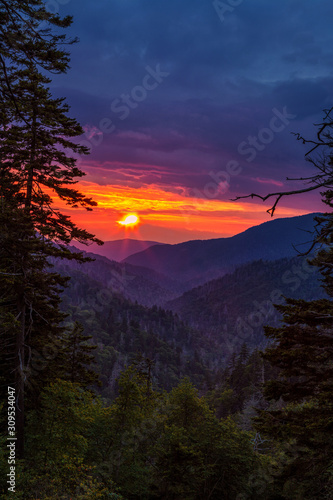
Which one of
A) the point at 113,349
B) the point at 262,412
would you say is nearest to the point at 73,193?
the point at 262,412

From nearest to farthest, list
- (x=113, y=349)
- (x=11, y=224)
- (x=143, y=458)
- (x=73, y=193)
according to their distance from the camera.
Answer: (x=11, y=224) → (x=73, y=193) → (x=143, y=458) → (x=113, y=349)

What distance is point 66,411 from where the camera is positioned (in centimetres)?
1573

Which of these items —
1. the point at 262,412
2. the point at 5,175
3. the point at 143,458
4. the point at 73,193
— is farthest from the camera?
the point at 143,458

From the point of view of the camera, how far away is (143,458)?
23.1 m

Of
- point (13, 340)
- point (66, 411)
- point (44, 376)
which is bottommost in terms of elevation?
point (66, 411)

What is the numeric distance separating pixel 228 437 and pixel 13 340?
1470 cm

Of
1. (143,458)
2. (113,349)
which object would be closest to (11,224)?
(143,458)

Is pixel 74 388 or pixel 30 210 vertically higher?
pixel 30 210

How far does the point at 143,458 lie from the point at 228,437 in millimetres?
7057

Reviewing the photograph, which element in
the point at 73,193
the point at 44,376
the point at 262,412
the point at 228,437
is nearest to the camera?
the point at 262,412

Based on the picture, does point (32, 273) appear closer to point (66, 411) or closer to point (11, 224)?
point (11, 224)

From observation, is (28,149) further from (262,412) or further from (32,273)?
(262,412)

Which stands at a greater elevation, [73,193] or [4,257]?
[73,193]

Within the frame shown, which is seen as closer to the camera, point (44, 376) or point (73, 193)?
point (73, 193)
